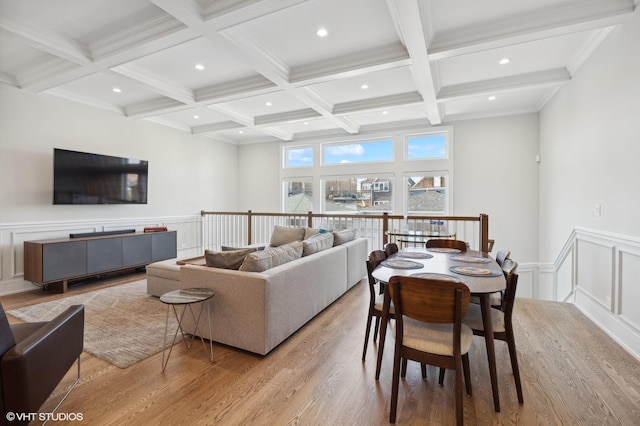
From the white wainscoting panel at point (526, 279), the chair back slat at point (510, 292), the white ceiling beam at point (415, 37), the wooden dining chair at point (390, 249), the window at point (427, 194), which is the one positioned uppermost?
the white ceiling beam at point (415, 37)

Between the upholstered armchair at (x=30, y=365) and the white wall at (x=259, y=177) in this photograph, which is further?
the white wall at (x=259, y=177)

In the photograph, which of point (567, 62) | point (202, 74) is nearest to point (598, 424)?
point (567, 62)

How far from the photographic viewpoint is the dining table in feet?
5.68

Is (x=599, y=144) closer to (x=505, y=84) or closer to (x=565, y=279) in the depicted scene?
(x=505, y=84)

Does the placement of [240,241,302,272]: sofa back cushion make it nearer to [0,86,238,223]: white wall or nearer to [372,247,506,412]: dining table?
[372,247,506,412]: dining table

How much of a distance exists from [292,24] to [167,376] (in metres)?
3.23

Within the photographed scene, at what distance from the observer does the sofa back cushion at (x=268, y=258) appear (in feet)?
7.99

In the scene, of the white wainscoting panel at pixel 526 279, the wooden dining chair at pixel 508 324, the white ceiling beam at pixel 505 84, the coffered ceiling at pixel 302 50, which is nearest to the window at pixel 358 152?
the coffered ceiling at pixel 302 50

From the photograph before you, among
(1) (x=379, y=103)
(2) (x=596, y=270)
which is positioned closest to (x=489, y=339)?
(2) (x=596, y=270)

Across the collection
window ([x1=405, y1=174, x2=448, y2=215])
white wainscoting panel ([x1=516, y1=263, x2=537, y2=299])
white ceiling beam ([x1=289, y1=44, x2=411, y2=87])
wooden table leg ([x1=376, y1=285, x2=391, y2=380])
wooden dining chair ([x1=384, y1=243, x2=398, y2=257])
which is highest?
white ceiling beam ([x1=289, y1=44, x2=411, y2=87])

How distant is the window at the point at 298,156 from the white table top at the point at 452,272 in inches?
190

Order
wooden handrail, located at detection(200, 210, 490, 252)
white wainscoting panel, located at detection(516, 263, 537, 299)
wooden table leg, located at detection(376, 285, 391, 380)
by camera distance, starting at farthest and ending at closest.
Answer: wooden handrail, located at detection(200, 210, 490, 252) → white wainscoting panel, located at detection(516, 263, 537, 299) → wooden table leg, located at detection(376, 285, 391, 380)

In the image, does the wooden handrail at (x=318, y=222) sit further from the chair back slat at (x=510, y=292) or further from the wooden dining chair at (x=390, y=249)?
the chair back slat at (x=510, y=292)

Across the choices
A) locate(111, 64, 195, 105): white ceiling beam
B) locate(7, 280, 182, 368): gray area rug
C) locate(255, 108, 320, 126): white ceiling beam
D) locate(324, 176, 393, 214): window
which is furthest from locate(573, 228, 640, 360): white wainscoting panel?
locate(111, 64, 195, 105): white ceiling beam
